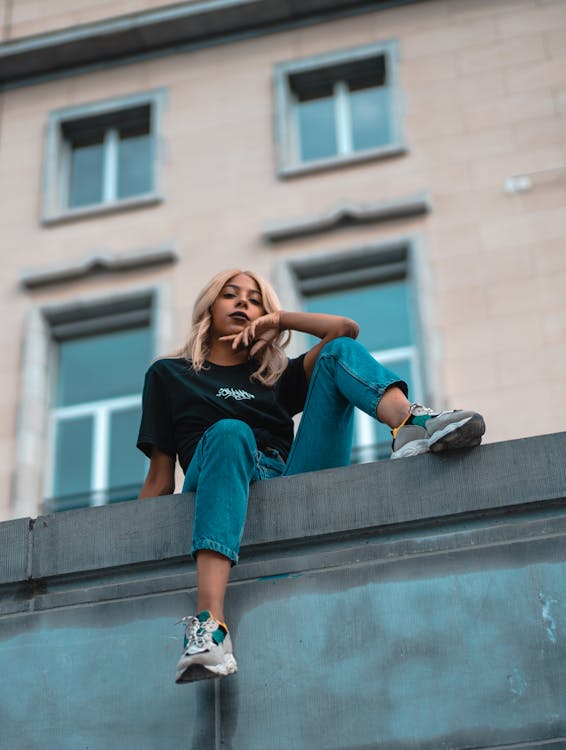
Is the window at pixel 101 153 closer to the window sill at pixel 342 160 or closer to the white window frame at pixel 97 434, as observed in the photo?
the window sill at pixel 342 160

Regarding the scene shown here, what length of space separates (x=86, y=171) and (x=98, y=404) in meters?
3.02

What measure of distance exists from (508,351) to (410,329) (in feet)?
3.96

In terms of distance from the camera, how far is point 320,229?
1288 centimetres

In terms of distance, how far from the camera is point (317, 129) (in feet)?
46.1

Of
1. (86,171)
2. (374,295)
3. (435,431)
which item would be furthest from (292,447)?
(86,171)

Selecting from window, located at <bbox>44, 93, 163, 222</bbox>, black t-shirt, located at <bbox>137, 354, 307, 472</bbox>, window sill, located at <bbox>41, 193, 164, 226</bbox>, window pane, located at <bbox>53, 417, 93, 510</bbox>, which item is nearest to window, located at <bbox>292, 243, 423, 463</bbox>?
window sill, located at <bbox>41, 193, 164, 226</bbox>

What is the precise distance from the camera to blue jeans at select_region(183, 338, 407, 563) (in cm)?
498

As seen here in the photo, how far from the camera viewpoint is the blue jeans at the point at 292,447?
196 inches

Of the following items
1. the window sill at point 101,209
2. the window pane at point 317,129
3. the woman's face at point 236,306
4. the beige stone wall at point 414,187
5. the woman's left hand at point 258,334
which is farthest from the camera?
the window pane at point 317,129

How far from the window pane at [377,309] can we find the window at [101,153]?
2648 millimetres

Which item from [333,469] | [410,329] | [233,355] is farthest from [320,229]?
[333,469]

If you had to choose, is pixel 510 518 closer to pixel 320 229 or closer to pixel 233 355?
pixel 233 355

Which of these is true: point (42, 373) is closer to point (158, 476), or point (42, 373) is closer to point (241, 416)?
point (158, 476)

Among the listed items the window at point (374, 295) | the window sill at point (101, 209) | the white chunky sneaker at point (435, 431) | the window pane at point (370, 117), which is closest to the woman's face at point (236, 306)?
the white chunky sneaker at point (435, 431)
